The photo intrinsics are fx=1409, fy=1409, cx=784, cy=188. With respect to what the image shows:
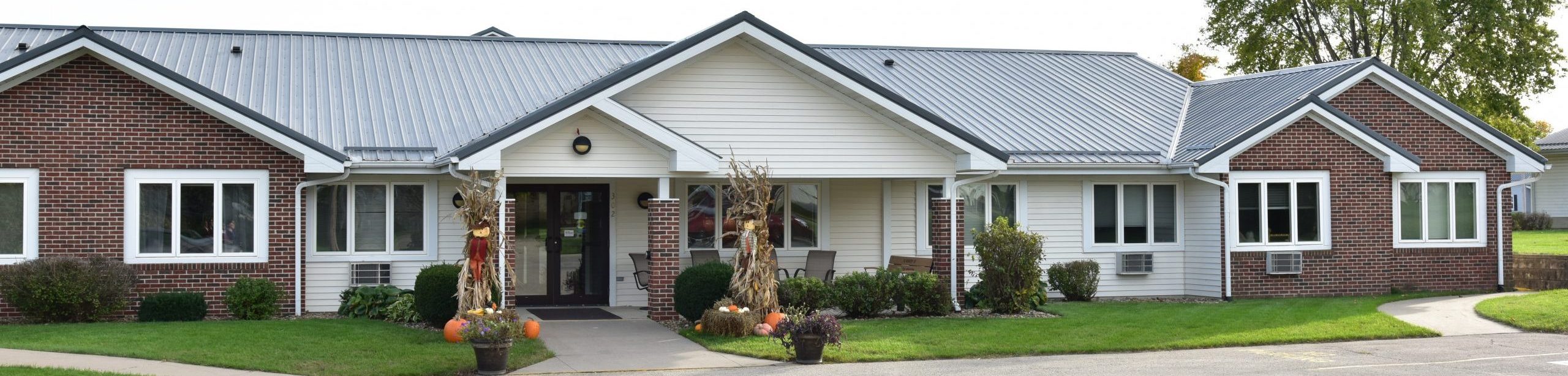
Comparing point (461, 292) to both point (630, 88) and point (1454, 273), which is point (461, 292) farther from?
point (1454, 273)

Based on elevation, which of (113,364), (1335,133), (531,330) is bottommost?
(113,364)

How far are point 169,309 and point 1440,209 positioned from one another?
18240 millimetres

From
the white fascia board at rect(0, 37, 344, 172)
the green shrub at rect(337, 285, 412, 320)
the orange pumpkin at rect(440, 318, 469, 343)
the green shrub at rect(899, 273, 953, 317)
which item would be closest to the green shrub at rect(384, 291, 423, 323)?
the green shrub at rect(337, 285, 412, 320)

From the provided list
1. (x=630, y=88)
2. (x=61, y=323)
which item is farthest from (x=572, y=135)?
(x=61, y=323)

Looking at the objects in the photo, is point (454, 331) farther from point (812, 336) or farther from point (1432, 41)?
point (1432, 41)

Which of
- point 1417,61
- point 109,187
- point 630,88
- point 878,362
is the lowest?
point 878,362

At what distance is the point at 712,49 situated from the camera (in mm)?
17469

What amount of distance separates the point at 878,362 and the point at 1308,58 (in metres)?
32.4

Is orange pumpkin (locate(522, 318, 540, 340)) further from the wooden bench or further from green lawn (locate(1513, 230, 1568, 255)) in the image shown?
green lawn (locate(1513, 230, 1568, 255))

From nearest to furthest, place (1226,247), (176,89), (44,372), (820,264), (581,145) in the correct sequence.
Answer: (44,372) < (581,145) < (176,89) < (820,264) < (1226,247)

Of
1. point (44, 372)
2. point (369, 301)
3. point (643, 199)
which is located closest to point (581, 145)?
point (643, 199)

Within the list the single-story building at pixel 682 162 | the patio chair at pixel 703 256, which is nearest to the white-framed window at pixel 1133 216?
the single-story building at pixel 682 162

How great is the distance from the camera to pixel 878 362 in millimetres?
13523

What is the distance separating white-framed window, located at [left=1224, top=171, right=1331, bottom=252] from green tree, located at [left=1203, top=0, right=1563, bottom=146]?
58.9ft
